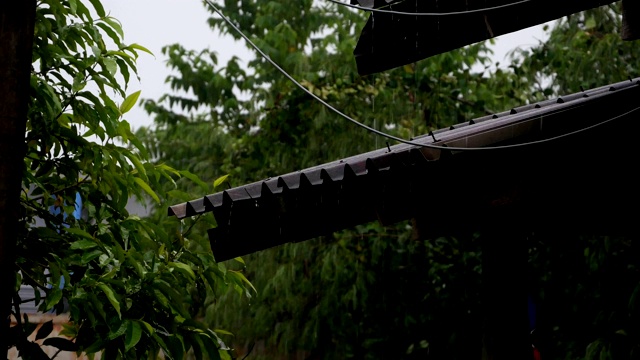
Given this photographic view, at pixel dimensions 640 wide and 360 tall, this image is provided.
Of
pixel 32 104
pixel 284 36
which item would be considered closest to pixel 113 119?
pixel 32 104

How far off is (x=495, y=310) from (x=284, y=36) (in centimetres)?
1023

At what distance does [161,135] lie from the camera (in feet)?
54.7

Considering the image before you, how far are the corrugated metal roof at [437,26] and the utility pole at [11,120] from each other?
150cm

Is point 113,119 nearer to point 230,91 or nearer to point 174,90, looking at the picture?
point 230,91

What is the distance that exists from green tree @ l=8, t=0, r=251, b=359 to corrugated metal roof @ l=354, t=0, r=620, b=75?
115 cm

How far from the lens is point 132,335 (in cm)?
368

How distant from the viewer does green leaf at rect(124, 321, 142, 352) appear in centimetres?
Answer: 362

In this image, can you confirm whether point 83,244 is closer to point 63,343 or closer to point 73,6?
point 63,343

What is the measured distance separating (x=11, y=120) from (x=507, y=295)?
2.32 metres

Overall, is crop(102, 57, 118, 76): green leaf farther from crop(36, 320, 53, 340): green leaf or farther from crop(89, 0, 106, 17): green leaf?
crop(36, 320, 53, 340): green leaf

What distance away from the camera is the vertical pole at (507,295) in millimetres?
4059

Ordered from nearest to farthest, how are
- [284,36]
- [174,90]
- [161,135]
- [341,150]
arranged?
[341,150] < [284,36] < [161,135] < [174,90]

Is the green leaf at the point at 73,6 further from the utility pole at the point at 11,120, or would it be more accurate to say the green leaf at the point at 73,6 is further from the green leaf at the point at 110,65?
the utility pole at the point at 11,120

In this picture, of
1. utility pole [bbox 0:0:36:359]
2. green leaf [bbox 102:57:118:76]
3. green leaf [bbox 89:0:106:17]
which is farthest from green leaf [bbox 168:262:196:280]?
utility pole [bbox 0:0:36:359]
